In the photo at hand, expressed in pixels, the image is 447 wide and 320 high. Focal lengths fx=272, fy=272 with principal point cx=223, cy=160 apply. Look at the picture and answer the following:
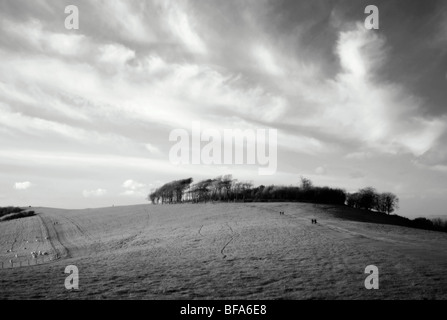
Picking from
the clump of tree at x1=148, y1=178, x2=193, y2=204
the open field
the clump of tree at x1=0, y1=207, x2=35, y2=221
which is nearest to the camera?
the open field

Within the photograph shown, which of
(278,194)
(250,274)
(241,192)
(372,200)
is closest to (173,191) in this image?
(241,192)

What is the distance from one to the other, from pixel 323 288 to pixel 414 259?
30.4 ft

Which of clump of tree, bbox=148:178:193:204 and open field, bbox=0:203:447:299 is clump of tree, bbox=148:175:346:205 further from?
open field, bbox=0:203:447:299

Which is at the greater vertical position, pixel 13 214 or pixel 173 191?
pixel 173 191

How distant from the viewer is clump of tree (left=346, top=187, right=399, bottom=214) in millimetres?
104938

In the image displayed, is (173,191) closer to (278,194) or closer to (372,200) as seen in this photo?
(278,194)

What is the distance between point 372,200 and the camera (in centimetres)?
10519

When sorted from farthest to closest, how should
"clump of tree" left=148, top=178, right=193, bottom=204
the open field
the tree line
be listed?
1. "clump of tree" left=148, top=178, right=193, bottom=204
2. the tree line
3. the open field

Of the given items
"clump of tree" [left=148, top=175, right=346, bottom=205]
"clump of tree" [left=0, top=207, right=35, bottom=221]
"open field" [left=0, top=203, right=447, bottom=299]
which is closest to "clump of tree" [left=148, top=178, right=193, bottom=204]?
"clump of tree" [left=148, top=175, right=346, bottom=205]

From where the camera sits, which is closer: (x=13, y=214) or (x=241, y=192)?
(x=13, y=214)

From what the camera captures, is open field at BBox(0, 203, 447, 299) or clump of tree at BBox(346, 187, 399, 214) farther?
clump of tree at BBox(346, 187, 399, 214)

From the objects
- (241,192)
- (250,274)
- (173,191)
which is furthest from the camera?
(173,191)

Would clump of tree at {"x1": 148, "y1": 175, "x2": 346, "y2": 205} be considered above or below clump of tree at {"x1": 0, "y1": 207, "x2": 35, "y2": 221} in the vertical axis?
above
